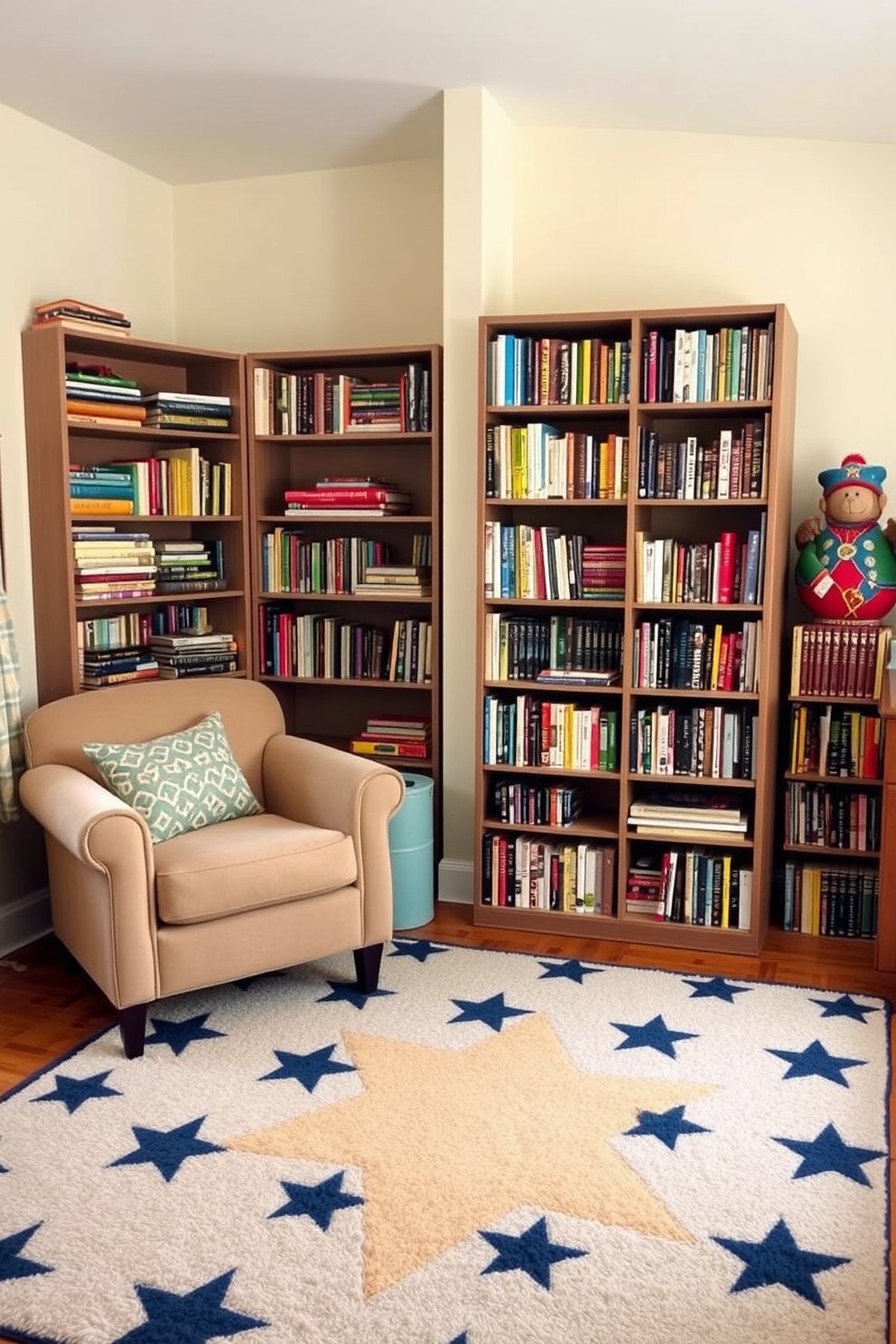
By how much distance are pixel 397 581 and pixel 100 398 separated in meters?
1.12

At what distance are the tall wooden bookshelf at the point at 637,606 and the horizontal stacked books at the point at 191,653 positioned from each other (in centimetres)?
100

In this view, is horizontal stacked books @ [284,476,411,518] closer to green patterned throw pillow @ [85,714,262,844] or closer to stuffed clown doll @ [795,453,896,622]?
green patterned throw pillow @ [85,714,262,844]

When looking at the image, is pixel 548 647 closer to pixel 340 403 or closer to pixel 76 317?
pixel 340 403

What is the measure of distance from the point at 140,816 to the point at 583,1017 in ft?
4.19

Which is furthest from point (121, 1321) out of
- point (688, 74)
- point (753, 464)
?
point (688, 74)

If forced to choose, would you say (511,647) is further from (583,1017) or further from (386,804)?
(583,1017)

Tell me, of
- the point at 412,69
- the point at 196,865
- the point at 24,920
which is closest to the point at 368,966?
the point at 196,865

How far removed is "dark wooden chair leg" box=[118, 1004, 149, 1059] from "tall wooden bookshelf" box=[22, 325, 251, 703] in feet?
3.95

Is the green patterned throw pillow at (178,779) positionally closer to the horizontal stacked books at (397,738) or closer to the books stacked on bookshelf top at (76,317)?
the horizontal stacked books at (397,738)

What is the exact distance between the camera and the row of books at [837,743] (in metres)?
3.67

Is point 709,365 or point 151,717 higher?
point 709,365

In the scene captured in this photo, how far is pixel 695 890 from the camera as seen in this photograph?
144 inches

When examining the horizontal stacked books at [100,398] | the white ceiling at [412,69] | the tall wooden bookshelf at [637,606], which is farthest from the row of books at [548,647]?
the white ceiling at [412,69]

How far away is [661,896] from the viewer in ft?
12.2
